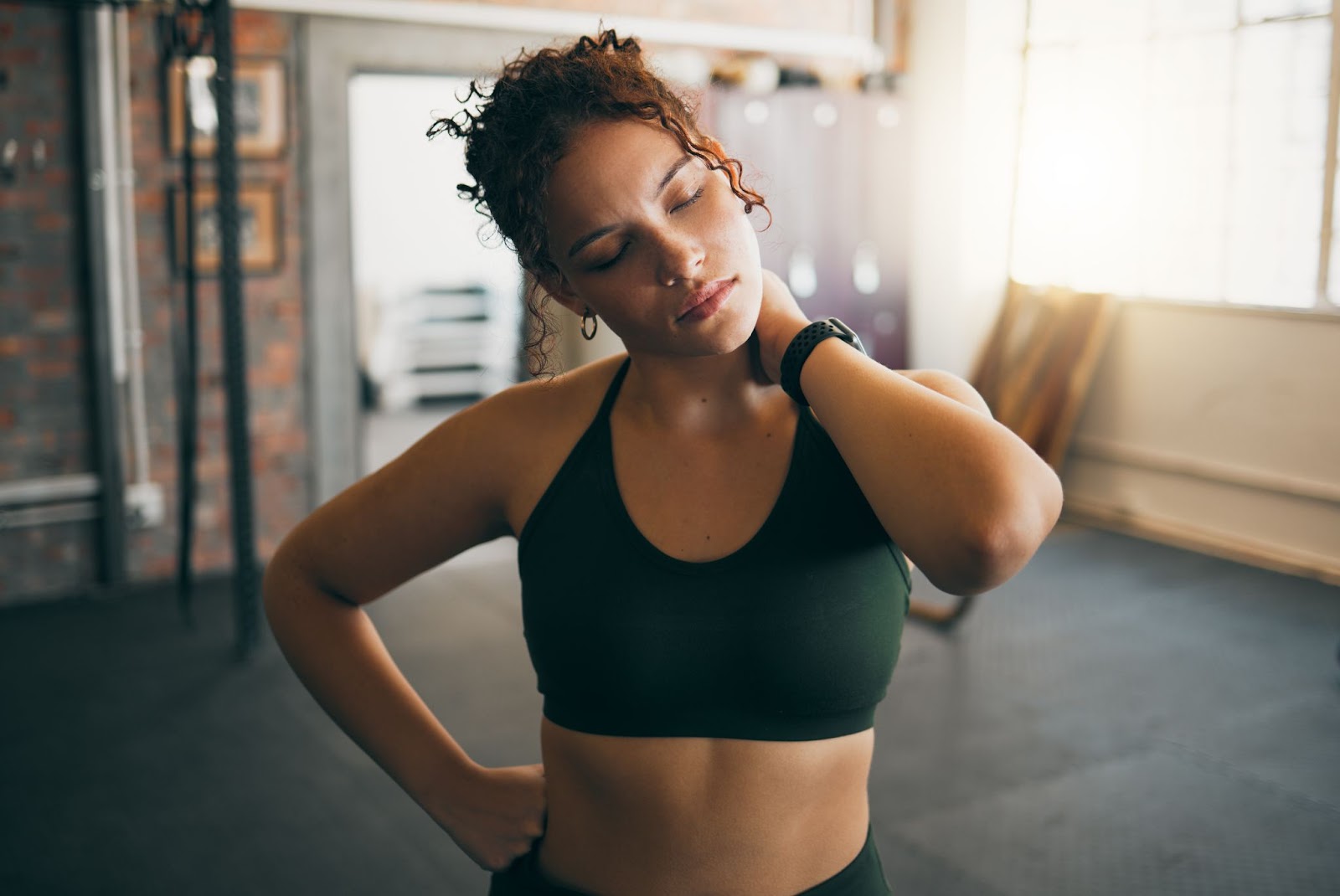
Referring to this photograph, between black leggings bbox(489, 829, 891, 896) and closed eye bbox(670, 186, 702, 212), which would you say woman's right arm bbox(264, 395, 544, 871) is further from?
closed eye bbox(670, 186, 702, 212)

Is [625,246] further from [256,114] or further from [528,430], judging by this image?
[256,114]

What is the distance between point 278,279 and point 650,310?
4863 millimetres

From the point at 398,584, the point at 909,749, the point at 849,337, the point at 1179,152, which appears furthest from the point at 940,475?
the point at 1179,152

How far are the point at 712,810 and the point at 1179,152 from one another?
605 centimetres

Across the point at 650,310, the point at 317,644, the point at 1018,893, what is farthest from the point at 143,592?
the point at 650,310

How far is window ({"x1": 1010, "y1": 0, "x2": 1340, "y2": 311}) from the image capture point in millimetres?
5602

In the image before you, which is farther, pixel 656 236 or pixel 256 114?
pixel 256 114

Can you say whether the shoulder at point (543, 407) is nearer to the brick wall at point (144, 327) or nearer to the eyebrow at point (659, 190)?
the eyebrow at point (659, 190)

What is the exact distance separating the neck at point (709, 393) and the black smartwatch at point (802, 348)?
0.18ft

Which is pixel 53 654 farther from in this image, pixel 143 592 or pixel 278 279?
pixel 278 279

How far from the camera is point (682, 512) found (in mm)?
1081

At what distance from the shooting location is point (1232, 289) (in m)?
6.01

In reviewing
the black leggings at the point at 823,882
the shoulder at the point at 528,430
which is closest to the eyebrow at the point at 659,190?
the shoulder at the point at 528,430

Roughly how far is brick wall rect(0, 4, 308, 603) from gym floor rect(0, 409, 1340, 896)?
1.10 feet
